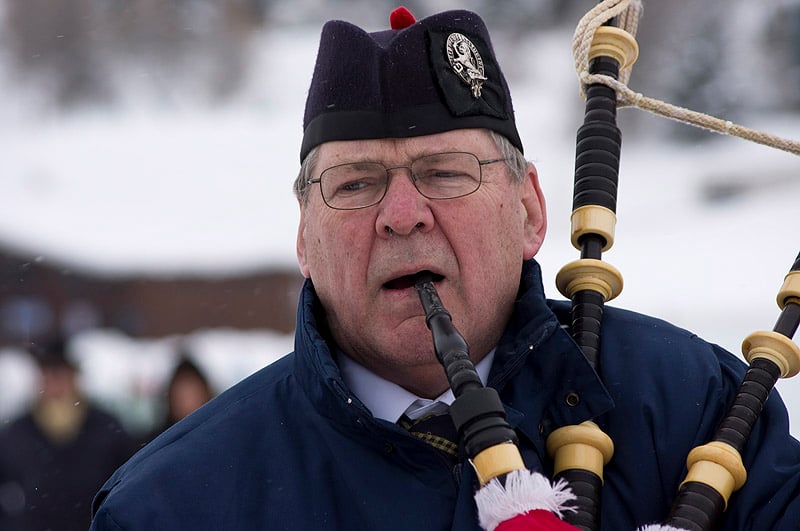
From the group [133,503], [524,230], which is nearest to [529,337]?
[524,230]

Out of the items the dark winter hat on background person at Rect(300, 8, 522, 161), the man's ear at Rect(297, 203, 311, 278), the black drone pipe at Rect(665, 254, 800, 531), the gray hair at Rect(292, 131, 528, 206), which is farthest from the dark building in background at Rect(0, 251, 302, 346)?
the black drone pipe at Rect(665, 254, 800, 531)

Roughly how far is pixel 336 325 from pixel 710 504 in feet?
2.89

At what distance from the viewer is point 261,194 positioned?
878 cm

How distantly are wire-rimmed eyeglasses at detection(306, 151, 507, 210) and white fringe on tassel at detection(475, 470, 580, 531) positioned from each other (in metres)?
0.66

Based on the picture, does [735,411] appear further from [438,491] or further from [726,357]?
[438,491]

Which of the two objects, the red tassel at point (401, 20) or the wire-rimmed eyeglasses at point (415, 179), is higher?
the red tassel at point (401, 20)

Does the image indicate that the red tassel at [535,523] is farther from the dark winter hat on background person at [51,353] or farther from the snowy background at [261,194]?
the dark winter hat on background person at [51,353]

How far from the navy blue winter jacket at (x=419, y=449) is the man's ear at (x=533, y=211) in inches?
3.6

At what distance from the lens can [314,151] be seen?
7.82 ft

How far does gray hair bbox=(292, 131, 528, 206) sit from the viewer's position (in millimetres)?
2373

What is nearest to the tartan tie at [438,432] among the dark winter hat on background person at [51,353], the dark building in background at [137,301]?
the dark winter hat on background person at [51,353]

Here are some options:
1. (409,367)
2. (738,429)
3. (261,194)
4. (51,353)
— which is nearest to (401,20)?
(409,367)

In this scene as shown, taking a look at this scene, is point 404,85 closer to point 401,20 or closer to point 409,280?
point 401,20

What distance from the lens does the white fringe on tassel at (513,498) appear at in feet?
5.87
